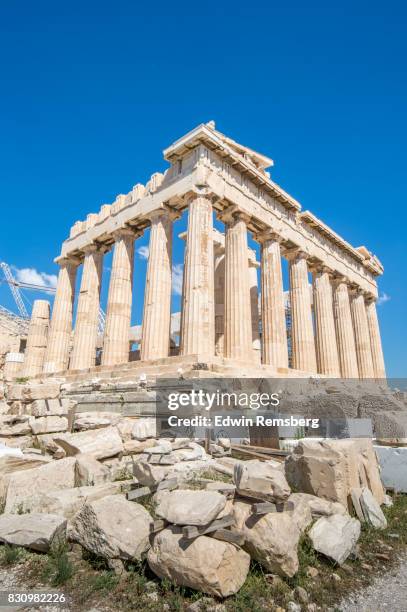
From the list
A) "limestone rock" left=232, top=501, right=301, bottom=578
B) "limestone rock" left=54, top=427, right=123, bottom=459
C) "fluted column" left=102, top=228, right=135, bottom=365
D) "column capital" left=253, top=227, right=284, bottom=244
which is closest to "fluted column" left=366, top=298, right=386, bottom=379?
"column capital" left=253, top=227, right=284, bottom=244

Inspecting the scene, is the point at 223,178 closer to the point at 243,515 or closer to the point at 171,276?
the point at 171,276

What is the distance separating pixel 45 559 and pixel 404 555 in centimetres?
403

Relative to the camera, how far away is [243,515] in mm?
3861

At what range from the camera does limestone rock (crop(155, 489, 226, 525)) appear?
3.45 m

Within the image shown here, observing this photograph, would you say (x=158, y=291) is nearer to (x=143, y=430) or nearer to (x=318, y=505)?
(x=143, y=430)

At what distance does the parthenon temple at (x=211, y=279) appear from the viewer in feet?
55.8

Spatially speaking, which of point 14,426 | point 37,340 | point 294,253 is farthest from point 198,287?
point 37,340

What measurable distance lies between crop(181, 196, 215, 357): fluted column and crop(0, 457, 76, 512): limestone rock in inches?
376

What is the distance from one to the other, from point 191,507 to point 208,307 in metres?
12.8

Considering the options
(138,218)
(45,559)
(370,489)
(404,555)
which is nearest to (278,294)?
(138,218)

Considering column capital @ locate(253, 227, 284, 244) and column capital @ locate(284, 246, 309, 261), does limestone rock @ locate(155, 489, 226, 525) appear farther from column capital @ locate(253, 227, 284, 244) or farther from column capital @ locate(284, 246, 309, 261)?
column capital @ locate(284, 246, 309, 261)

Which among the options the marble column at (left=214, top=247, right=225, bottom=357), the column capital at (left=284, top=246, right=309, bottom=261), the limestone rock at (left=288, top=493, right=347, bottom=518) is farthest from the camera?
the column capital at (left=284, top=246, right=309, bottom=261)

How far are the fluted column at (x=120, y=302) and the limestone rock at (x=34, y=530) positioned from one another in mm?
15560

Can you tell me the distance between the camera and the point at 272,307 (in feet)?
66.9
